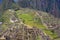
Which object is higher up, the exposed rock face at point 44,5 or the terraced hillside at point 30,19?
the exposed rock face at point 44,5

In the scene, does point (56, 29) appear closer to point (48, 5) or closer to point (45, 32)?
point (45, 32)

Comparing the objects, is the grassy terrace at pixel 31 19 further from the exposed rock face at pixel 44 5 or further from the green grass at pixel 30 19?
the exposed rock face at pixel 44 5

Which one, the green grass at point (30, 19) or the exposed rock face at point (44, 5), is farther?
the exposed rock face at point (44, 5)

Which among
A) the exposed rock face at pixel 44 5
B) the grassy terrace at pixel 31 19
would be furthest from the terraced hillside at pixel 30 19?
the exposed rock face at pixel 44 5

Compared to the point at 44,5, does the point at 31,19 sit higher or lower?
lower

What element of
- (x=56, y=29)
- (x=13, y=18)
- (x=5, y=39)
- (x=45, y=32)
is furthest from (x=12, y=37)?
(x=56, y=29)

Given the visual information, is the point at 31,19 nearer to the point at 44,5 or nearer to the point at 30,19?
the point at 30,19

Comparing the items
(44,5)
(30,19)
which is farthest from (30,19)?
(44,5)

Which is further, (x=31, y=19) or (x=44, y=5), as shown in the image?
(x=44, y=5)
